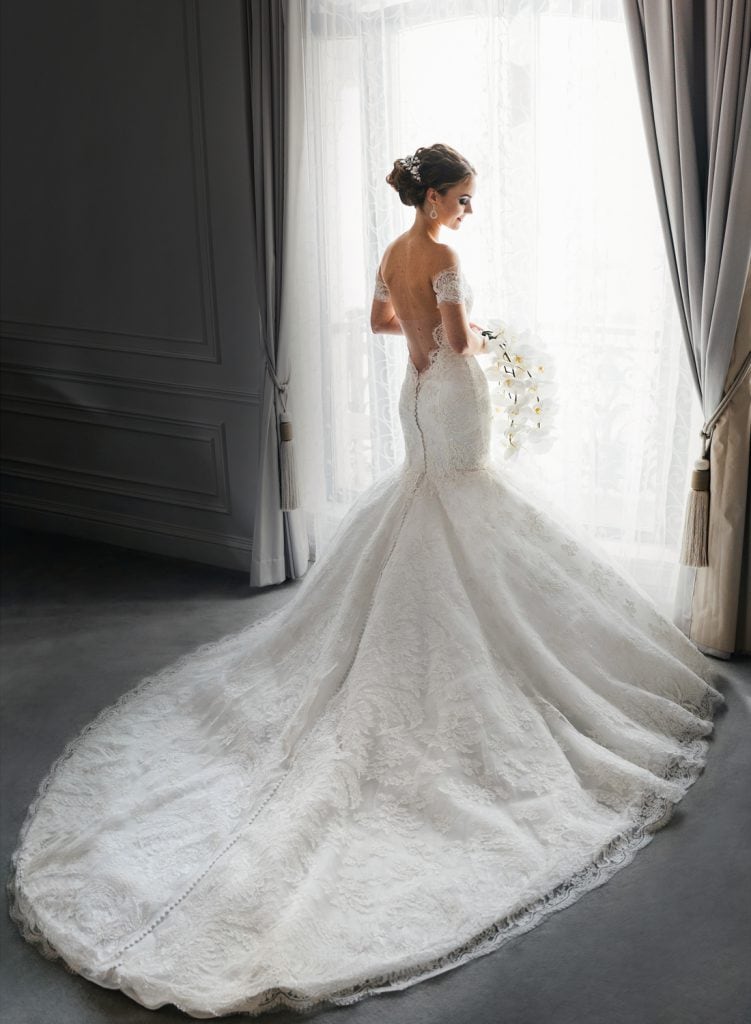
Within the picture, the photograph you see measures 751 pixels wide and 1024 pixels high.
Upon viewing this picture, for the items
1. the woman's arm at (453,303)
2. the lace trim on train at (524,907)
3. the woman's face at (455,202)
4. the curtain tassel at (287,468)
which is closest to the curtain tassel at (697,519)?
the lace trim on train at (524,907)

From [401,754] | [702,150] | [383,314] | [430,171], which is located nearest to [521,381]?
[383,314]

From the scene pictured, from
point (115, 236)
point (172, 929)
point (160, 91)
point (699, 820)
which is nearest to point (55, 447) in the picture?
point (115, 236)

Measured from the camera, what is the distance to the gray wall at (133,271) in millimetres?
4703

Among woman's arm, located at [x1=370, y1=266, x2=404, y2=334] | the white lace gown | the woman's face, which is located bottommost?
the white lace gown

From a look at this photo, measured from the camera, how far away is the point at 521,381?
3689 millimetres

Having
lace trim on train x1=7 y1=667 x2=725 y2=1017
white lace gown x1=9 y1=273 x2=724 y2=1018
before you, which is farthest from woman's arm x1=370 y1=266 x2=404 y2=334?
lace trim on train x1=7 y1=667 x2=725 y2=1017

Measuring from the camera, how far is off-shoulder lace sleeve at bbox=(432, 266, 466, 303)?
11.3 ft

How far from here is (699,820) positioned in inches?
124

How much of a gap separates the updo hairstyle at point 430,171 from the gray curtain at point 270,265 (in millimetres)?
1139

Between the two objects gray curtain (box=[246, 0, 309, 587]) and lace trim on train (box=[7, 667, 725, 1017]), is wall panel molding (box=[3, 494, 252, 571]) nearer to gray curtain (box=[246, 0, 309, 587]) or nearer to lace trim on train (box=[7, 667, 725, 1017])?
gray curtain (box=[246, 0, 309, 587])

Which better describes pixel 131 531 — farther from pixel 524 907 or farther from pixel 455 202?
pixel 524 907

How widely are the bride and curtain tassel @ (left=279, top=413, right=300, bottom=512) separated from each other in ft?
2.98

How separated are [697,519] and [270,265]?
2057mm

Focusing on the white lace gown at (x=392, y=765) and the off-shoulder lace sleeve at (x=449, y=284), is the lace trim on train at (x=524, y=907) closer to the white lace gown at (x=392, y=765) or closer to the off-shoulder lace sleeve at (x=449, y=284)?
the white lace gown at (x=392, y=765)
